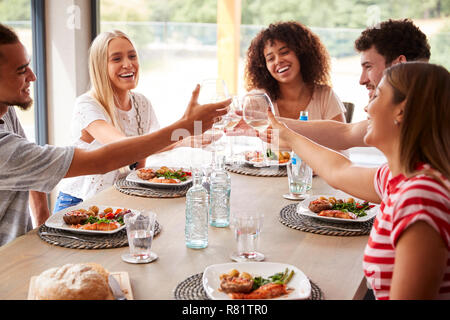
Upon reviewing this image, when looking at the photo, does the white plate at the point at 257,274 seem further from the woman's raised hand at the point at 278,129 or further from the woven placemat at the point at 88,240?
the woman's raised hand at the point at 278,129

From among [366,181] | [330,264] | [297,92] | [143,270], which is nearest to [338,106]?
[297,92]

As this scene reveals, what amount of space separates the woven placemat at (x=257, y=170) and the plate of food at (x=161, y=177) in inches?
11.5

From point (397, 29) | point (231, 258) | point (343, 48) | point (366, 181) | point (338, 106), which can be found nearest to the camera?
point (231, 258)

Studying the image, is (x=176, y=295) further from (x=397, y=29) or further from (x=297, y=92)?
(x=297, y=92)

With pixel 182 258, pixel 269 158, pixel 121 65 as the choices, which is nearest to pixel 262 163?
pixel 269 158

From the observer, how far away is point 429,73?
122cm

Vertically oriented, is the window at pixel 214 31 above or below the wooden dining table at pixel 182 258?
above

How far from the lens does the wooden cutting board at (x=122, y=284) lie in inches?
49.3

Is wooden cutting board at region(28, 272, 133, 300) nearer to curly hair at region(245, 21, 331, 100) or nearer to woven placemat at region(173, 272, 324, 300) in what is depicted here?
woven placemat at region(173, 272, 324, 300)

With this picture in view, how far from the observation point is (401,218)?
1.13 metres

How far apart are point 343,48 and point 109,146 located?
8.18 ft

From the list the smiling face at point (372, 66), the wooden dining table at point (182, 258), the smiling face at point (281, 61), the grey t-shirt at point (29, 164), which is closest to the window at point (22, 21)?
the smiling face at point (281, 61)

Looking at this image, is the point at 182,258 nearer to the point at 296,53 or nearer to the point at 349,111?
the point at 296,53

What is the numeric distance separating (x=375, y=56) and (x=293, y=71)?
74cm
